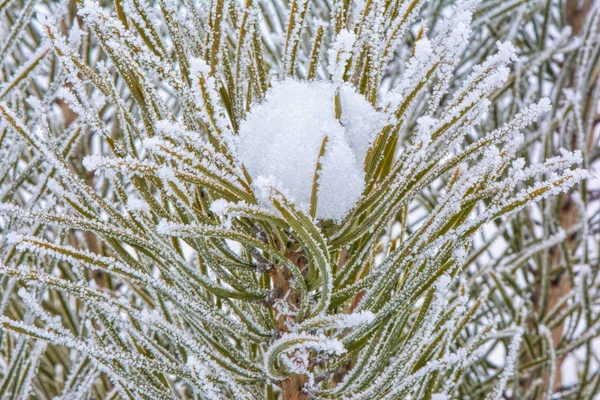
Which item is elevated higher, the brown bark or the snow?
the snow

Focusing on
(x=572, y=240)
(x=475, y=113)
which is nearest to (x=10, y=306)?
(x=475, y=113)

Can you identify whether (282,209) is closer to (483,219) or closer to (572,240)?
(483,219)

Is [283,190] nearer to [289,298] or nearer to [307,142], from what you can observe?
[307,142]

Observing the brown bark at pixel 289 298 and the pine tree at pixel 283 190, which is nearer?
the pine tree at pixel 283 190

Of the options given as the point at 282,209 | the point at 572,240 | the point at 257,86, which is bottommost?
the point at 282,209

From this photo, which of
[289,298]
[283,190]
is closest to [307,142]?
[283,190]

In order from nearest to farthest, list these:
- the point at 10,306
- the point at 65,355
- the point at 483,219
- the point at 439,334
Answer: the point at 483,219
the point at 439,334
the point at 10,306
the point at 65,355

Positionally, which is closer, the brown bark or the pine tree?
the pine tree

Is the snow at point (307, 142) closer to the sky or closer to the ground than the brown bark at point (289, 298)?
closer to the sky
